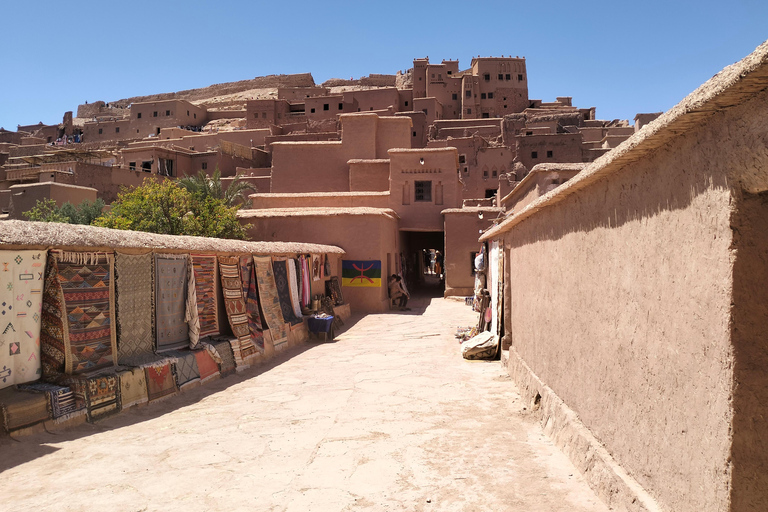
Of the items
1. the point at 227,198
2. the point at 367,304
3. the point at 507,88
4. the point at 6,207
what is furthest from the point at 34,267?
the point at 507,88

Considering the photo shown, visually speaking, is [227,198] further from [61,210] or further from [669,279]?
[669,279]

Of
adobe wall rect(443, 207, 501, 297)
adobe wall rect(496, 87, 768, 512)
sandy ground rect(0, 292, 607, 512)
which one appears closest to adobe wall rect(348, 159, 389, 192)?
adobe wall rect(443, 207, 501, 297)

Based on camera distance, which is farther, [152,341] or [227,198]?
[227,198]

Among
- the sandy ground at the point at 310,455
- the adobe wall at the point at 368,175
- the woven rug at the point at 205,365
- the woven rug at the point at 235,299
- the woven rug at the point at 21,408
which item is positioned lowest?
the sandy ground at the point at 310,455

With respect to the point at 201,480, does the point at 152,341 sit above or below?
above

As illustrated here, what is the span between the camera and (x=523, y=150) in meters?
30.8

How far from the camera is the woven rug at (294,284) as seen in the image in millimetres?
12023

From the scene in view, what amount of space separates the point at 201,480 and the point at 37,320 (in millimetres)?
2593

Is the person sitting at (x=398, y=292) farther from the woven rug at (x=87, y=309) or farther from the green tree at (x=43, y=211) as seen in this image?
the woven rug at (x=87, y=309)

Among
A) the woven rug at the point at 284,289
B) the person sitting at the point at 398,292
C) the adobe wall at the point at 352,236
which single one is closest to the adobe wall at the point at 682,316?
the woven rug at the point at 284,289

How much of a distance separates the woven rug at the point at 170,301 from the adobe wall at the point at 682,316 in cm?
Result: 530

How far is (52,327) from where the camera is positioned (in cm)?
565

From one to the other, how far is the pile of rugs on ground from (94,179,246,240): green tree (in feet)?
25.2

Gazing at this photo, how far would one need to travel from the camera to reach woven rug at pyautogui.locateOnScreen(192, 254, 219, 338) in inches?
328
